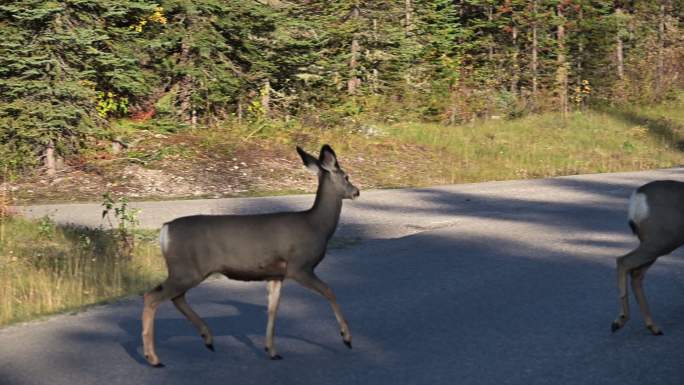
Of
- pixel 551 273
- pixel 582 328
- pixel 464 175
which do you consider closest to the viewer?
pixel 582 328

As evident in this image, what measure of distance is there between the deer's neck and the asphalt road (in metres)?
0.88

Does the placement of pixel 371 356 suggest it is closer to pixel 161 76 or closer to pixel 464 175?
pixel 464 175

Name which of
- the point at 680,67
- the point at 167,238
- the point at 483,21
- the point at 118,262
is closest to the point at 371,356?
the point at 167,238

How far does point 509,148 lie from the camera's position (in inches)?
975

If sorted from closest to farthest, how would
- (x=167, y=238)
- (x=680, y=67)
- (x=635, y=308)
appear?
(x=167, y=238), (x=635, y=308), (x=680, y=67)

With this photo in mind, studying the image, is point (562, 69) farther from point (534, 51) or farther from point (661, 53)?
point (661, 53)

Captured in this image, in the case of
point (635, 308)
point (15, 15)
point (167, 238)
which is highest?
point (15, 15)

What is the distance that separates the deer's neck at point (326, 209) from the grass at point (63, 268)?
2914 millimetres

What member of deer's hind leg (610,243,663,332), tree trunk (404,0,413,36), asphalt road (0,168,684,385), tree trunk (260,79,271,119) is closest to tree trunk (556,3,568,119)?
tree trunk (404,0,413,36)

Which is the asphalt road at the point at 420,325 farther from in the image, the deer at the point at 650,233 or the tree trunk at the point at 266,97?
the tree trunk at the point at 266,97

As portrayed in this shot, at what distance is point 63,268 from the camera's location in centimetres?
1136

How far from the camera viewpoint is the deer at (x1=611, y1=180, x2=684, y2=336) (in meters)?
8.27

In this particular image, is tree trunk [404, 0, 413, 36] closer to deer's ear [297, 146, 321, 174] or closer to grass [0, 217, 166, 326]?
grass [0, 217, 166, 326]

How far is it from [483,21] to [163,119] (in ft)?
45.9
